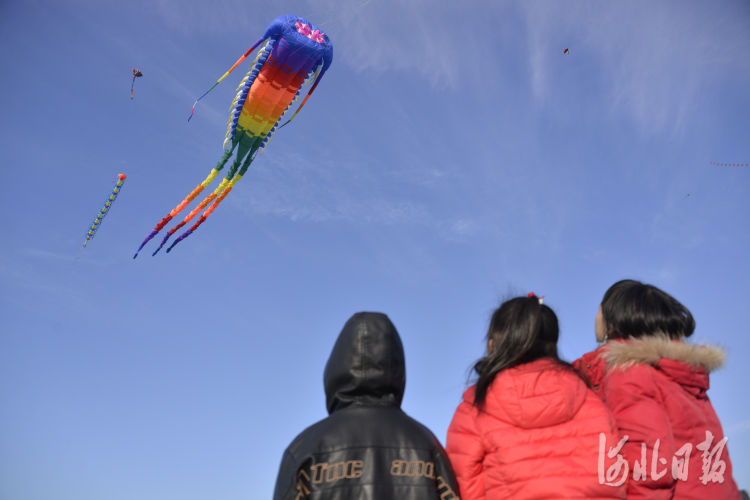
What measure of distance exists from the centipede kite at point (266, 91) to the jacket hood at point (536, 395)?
922cm

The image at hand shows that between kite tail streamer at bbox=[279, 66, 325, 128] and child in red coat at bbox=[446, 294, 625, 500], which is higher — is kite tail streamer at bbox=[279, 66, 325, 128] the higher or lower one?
the higher one

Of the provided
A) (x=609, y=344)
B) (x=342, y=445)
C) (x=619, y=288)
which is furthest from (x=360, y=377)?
(x=619, y=288)

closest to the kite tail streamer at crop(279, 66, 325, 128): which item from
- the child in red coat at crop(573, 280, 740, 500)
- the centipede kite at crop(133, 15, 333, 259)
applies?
the centipede kite at crop(133, 15, 333, 259)

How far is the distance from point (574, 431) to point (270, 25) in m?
11.0

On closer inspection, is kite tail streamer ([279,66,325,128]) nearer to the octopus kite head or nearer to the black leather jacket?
the octopus kite head

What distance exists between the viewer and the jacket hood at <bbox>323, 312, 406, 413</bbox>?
9.32 feet

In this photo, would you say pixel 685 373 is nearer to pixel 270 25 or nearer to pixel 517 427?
pixel 517 427

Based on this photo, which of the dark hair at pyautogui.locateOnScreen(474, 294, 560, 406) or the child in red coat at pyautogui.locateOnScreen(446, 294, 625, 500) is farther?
the dark hair at pyautogui.locateOnScreen(474, 294, 560, 406)
